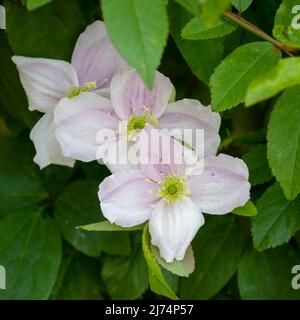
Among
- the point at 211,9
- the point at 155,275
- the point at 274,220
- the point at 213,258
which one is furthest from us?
the point at 213,258

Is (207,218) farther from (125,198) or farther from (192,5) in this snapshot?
(192,5)

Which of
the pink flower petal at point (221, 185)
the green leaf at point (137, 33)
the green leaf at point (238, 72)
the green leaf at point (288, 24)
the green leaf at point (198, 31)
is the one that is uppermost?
the green leaf at point (137, 33)

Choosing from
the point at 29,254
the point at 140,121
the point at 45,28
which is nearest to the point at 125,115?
the point at 140,121

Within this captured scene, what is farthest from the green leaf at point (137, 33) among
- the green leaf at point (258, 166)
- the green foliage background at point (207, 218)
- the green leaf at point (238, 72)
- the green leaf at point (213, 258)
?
the green leaf at point (213, 258)

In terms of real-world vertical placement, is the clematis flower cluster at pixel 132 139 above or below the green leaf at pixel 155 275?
above

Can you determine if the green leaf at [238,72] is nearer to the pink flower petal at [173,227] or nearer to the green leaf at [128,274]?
the pink flower petal at [173,227]

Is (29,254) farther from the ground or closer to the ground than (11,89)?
closer to the ground
